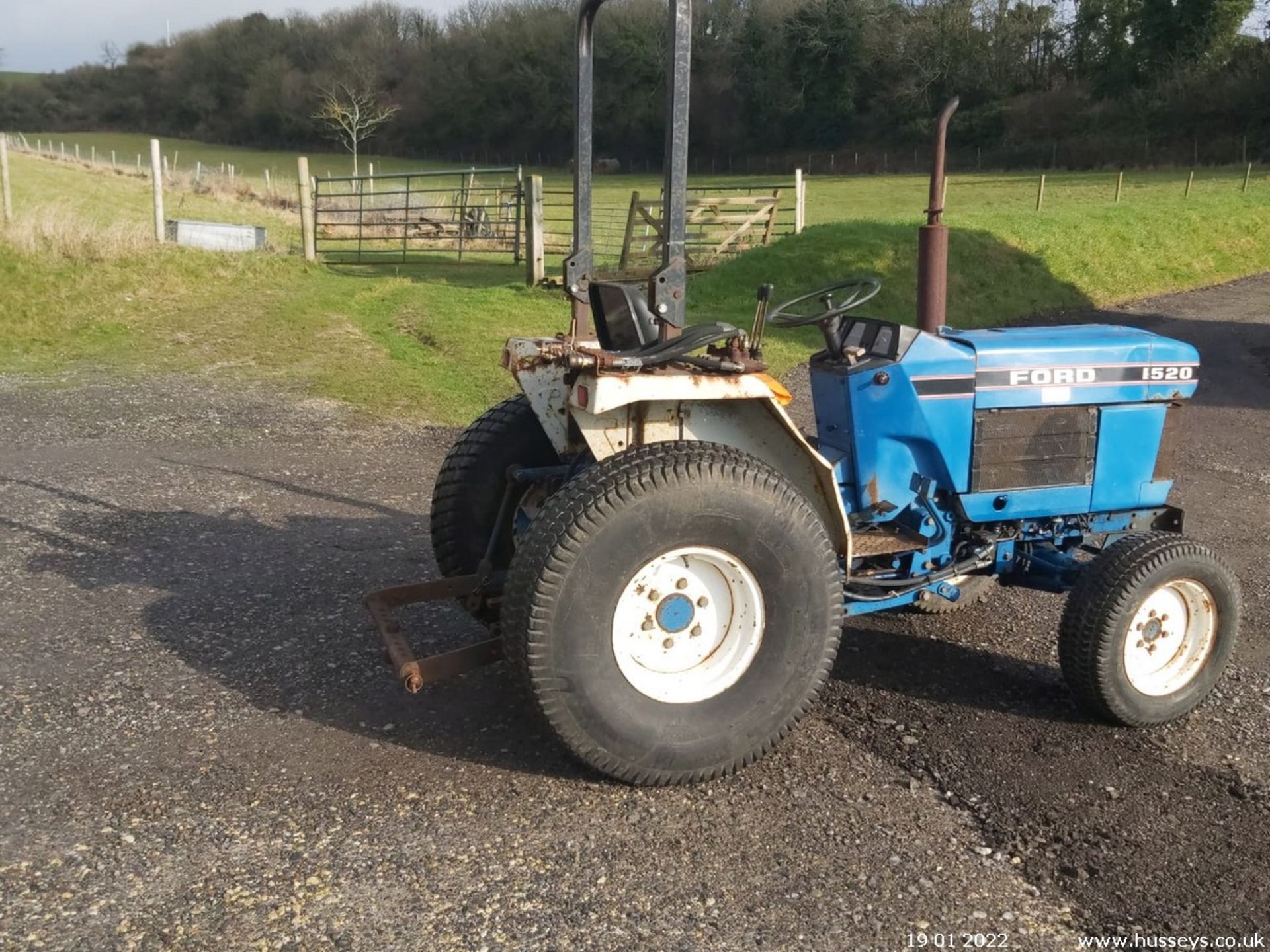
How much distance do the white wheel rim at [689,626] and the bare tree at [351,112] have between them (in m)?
40.8

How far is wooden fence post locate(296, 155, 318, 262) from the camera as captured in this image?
17438 millimetres

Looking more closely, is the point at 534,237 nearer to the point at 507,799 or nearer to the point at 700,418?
the point at 700,418

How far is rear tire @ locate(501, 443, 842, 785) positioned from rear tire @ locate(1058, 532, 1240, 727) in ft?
3.28

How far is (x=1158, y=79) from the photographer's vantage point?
151 ft

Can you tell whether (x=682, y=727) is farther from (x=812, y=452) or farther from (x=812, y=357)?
(x=812, y=357)

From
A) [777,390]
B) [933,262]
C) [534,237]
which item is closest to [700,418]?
[777,390]

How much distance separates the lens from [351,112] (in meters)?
46.5

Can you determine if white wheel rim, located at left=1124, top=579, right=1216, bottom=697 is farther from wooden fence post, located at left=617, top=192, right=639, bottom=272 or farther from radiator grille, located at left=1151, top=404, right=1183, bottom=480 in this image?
wooden fence post, located at left=617, top=192, right=639, bottom=272

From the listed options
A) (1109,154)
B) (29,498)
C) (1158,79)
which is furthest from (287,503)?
(1158,79)

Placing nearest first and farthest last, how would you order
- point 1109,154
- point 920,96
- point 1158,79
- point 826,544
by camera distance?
point 826,544 < point 1109,154 < point 1158,79 < point 920,96

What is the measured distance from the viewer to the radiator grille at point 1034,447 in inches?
156

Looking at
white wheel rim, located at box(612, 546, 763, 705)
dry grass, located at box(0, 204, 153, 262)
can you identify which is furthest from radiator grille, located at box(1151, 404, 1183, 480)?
dry grass, located at box(0, 204, 153, 262)

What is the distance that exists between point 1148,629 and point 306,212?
16.2 m

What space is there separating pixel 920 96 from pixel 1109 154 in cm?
1192
